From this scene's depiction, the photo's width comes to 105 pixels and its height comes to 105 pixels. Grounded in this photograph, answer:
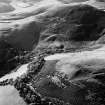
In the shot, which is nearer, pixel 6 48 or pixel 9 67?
pixel 9 67

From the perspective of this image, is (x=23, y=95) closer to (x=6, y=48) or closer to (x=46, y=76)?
(x=46, y=76)

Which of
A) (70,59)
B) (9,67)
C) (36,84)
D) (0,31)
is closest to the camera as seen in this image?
(36,84)

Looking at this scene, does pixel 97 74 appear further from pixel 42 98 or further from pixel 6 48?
pixel 6 48

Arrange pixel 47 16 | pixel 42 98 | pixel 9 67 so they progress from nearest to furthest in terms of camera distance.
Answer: pixel 42 98 → pixel 9 67 → pixel 47 16

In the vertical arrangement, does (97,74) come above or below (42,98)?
above

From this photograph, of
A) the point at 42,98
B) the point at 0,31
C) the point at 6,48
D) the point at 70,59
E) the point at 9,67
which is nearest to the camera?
the point at 42,98

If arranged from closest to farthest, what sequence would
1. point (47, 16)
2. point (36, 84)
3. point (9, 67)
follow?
1. point (36, 84)
2. point (9, 67)
3. point (47, 16)

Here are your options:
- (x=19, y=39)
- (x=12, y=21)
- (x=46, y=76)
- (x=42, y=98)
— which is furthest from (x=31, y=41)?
(x=42, y=98)

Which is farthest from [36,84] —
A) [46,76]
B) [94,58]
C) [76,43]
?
[76,43]

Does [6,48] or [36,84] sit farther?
[6,48]
